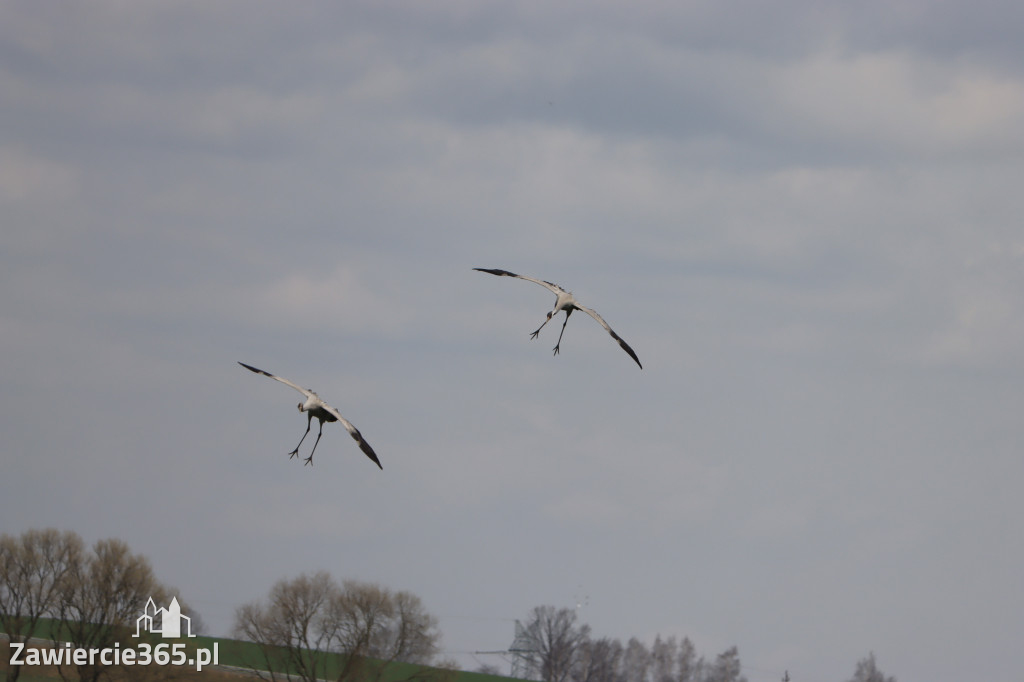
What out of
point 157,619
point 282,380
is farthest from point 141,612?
point 282,380

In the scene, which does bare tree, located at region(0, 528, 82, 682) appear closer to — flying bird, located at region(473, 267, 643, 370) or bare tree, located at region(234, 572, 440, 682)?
bare tree, located at region(234, 572, 440, 682)

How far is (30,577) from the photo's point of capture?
114 meters

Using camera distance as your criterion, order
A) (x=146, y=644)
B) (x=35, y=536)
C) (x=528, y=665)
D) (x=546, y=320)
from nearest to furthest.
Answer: (x=546, y=320) < (x=146, y=644) < (x=35, y=536) < (x=528, y=665)

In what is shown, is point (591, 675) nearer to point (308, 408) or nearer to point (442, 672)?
point (442, 672)

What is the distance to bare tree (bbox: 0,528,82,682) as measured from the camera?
113 metres

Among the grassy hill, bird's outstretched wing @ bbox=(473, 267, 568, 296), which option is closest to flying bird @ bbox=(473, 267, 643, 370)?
bird's outstretched wing @ bbox=(473, 267, 568, 296)

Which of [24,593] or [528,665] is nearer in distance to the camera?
[24,593]

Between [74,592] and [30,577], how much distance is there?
5.52 m

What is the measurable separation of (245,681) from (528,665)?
3390 inches

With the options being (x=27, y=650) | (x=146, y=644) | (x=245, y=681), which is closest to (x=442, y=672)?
(x=245, y=681)

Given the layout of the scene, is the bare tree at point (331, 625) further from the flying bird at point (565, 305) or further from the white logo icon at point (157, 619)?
the flying bird at point (565, 305)

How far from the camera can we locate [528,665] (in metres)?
198

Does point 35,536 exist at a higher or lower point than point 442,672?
higher

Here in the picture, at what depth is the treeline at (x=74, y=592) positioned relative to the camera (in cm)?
11031
